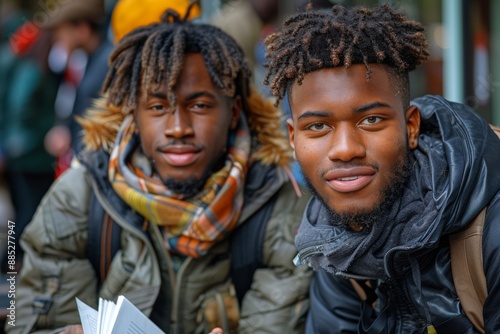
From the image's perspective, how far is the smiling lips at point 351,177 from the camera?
258 centimetres

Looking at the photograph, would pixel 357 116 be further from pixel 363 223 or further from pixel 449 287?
pixel 449 287

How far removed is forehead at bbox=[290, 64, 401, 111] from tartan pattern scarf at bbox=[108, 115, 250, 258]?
0.79 meters

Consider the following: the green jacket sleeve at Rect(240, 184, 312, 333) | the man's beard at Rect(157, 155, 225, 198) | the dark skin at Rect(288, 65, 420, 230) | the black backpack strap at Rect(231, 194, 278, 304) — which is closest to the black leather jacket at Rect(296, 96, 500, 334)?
the dark skin at Rect(288, 65, 420, 230)

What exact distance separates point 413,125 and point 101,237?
1425mm

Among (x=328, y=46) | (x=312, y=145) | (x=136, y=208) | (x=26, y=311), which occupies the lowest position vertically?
(x=26, y=311)

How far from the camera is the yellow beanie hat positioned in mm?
4158

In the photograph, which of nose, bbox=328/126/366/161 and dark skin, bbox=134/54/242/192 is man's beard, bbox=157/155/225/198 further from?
nose, bbox=328/126/366/161

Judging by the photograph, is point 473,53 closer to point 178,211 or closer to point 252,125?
point 252,125

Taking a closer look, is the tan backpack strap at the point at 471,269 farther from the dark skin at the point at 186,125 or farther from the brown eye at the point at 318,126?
the dark skin at the point at 186,125

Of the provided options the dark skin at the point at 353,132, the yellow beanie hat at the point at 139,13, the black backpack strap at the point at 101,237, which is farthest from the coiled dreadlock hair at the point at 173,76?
the dark skin at the point at 353,132

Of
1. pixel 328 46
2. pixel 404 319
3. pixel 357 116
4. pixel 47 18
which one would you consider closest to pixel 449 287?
pixel 404 319

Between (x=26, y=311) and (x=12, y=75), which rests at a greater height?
(x=12, y=75)

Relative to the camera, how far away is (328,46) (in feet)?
8.55

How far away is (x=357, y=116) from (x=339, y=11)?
413 mm
